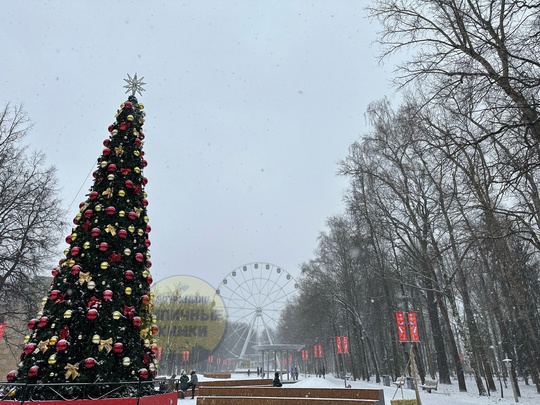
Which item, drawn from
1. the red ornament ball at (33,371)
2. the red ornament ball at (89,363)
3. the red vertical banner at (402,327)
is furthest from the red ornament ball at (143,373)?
the red vertical banner at (402,327)

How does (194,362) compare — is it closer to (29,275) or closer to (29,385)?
(29,275)

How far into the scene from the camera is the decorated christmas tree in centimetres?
608

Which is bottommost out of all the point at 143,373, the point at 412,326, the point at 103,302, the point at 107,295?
the point at 143,373

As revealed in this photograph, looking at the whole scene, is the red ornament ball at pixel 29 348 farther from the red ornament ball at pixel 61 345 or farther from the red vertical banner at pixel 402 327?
the red vertical banner at pixel 402 327

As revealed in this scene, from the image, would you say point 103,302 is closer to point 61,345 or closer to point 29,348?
point 61,345

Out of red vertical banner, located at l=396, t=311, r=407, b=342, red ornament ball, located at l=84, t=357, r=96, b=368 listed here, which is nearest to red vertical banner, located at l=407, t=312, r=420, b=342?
red vertical banner, located at l=396, t=311, r=407, b=342

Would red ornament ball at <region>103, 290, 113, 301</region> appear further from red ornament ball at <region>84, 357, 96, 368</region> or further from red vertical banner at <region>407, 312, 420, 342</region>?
red vertical banner at <region>407, 312, 420, 342</region>

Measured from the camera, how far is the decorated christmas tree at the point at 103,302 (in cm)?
608

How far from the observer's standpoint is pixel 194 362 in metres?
70.1

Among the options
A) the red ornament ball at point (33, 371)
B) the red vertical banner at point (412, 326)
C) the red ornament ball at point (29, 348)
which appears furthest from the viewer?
the red vertical banner at point (412, 326)

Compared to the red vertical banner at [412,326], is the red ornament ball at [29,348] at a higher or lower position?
lower

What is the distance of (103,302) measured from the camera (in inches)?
262

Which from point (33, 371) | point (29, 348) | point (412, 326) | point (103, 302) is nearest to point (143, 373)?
point (103, 302)

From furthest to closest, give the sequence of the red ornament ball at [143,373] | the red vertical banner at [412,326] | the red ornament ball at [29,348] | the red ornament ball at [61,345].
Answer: the red vertical banner at [412,326] → the red ornament ball at [143,373] → the red ornament ball at [29,348] → the red ornament ball at [61,345]
